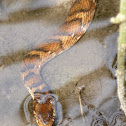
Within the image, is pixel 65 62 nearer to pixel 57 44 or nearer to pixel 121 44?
pixel 57 44

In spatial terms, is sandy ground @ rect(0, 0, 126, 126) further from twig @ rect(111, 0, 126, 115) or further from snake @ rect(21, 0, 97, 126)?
twig @ rect(111, 0, 126, 115)

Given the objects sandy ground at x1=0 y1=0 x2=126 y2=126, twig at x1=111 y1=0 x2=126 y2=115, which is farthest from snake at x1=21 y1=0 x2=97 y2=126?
twig at x1=111 y1=0 x2=126 y2=115

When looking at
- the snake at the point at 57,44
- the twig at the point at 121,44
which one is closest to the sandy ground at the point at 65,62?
the snake at the point at 57,44

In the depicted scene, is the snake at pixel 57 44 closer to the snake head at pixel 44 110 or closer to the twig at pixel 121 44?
the snake head at pixel 44 110

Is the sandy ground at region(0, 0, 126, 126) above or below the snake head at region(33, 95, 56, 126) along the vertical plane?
above

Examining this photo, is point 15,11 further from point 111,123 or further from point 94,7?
point 111,123

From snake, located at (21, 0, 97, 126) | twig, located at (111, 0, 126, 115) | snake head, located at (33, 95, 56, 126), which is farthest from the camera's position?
snake, located at (21, 0, 97, 126)
